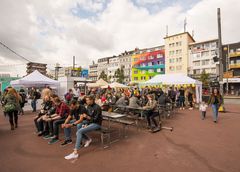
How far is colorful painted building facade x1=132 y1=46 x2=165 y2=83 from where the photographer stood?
169 feet

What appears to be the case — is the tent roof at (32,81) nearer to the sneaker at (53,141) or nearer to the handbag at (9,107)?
the handbag at (9,107)

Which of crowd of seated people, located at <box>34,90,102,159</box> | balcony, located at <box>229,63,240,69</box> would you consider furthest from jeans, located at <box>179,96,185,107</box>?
balcony, located at <box>229,63,240,69</box>

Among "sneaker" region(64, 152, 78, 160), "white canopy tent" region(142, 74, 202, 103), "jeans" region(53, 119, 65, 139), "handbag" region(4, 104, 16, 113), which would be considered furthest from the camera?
"white canopy tent" region(142, 74, 202, 103)

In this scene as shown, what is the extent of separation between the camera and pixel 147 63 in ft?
179

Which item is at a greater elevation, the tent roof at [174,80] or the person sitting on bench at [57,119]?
the tent roof at [174,80]

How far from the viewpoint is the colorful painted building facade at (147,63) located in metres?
51.5

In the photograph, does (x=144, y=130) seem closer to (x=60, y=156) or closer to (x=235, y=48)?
(x=60, y=156)

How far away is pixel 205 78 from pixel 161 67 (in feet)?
56.2

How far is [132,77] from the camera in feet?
191

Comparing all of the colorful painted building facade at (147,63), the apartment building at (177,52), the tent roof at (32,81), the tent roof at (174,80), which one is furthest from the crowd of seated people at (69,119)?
the colorful painted building facade at (147,63)

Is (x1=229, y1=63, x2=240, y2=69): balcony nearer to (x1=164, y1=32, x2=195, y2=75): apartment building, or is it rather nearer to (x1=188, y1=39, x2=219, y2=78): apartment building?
(x1=188, y1=39, x2=219, y2=78): apartment building

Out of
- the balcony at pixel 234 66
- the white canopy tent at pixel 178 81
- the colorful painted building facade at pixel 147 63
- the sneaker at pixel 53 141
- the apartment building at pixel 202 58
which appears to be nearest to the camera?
the sneaker at pixel 53 141

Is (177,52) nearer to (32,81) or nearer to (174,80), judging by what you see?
(174,80)

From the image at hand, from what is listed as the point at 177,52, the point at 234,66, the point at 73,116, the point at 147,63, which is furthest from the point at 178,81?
the point at 147,63
